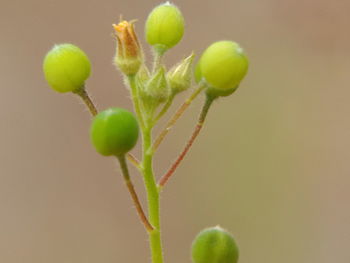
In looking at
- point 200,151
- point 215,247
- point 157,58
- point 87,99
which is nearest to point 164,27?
point 157,58

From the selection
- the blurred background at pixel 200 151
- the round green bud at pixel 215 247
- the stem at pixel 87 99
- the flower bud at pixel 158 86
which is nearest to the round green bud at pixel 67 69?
the stem at pixel 87 99

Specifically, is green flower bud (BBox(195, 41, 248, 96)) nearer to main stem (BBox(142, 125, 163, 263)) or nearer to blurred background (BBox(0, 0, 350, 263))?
main stem (BBox(142, 125, 163, 263))

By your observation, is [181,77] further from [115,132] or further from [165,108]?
[115,132]

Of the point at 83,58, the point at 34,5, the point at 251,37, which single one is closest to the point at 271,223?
the point at 251,37

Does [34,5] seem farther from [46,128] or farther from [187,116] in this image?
[187,116]

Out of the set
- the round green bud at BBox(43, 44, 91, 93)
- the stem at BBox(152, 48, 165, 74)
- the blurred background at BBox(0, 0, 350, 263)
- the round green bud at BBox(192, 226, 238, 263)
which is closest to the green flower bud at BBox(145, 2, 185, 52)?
the stem at BBox(152, 48, 165, 74)

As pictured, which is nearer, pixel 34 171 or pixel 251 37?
pixel 34 171
